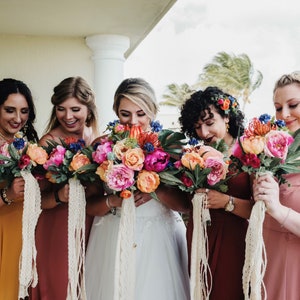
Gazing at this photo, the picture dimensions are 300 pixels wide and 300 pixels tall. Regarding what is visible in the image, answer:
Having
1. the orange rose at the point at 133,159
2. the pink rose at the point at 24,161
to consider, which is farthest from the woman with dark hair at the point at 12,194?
the orange rose at the point at 133,159

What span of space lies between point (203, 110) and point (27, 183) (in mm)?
1210

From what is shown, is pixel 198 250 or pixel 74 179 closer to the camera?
pixel 198 250

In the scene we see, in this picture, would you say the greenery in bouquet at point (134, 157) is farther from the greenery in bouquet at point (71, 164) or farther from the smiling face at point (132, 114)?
the smiling face at point (132, 114)

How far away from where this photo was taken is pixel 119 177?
2863mm

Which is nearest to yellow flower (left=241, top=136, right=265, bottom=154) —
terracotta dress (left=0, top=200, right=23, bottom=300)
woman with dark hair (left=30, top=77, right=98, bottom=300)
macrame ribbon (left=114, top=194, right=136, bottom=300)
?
macrame ribbon (left=114, top=194, right=136, bottom=300)

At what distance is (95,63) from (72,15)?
102 cm

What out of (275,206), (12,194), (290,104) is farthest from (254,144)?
(12,194)

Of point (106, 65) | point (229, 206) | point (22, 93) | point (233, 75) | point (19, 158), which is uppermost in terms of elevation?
point (233, 75)

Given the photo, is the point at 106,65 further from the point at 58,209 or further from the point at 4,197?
the point at 4,197

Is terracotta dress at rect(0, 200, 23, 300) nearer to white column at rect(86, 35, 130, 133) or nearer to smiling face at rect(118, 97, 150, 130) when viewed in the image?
smiling face at rect(118, 97, 150, 130)

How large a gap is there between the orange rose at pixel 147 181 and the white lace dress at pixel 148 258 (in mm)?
538

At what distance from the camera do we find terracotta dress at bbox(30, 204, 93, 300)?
3539 millimetres

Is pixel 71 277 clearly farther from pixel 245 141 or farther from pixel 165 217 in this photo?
pixel 245 141

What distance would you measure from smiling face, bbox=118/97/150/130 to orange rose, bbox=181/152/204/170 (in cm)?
69
